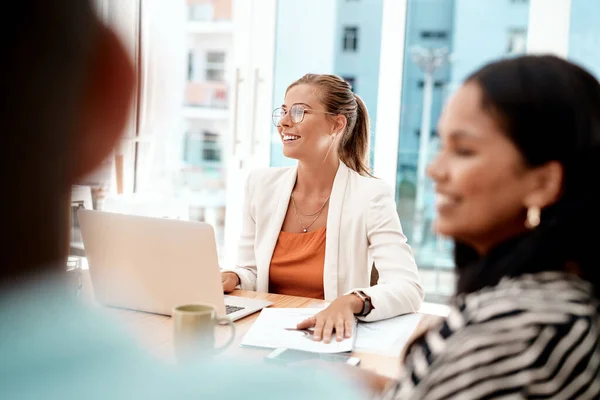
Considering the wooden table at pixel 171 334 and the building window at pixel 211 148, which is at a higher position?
the building window at pixel 211 148

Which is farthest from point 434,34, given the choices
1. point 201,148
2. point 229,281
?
point 229,281

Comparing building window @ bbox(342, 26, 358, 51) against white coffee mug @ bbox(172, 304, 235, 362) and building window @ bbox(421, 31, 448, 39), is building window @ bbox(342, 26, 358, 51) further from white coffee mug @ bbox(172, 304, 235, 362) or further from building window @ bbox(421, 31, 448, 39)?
white coffee mug @ bbox(172, 304, 235, 362)

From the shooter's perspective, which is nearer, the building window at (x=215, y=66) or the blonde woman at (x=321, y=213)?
the blonde woman at (x=321, y=213)

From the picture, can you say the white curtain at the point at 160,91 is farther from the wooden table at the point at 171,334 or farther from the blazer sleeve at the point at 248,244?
the wooden table at the point at 171,334

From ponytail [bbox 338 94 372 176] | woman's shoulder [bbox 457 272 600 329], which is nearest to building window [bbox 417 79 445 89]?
ponytail [bbox 338 94 372 176]

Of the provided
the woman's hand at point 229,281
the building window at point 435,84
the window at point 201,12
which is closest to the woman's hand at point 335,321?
the woman's hand at point 229,281

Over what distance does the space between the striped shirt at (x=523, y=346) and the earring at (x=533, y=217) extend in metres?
0.07

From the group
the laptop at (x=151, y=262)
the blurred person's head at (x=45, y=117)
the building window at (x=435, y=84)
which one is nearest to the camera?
the blurred person's head at (x=45, y=117)

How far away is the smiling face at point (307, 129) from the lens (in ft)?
6.86

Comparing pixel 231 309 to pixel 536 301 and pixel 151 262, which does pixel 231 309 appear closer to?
pixel 151 262

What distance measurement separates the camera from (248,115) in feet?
11.2

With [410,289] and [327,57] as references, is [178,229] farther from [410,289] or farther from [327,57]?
[327,57]

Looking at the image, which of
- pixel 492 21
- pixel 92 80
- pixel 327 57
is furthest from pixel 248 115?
pixel 92 80

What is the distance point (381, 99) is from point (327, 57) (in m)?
0.70
